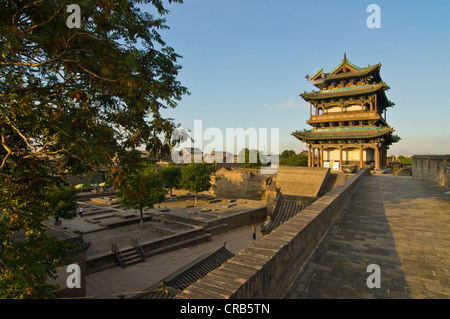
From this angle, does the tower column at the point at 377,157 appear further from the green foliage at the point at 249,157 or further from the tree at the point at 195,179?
the green foliage at the point at 249,157

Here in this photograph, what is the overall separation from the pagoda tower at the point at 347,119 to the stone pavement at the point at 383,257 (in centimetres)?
2574

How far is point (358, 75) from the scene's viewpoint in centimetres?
3422

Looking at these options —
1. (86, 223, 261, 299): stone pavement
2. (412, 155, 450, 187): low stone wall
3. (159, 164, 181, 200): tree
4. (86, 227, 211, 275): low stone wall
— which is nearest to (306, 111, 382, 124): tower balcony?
(412, 155, 450, 187): low stone wall

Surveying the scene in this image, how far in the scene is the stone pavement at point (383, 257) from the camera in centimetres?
427

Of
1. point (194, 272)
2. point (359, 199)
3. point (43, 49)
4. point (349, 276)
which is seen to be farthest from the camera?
point (359, 199)

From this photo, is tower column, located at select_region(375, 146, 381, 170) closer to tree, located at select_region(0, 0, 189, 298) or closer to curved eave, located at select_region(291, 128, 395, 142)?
curved eave, located at select_region(291, 128, 395, 142)

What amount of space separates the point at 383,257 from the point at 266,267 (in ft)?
12.3

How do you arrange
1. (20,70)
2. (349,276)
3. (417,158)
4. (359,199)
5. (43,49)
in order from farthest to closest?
1. (417,158)
2. (359,199)
3. (20,70)
4. (43,49)
5. (349,276)

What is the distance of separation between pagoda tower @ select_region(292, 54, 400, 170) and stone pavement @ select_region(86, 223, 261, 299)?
2246 centimetres

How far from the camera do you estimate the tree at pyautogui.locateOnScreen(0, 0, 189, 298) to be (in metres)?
4.48

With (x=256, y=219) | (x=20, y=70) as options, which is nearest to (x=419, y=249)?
(x=20, y=70)

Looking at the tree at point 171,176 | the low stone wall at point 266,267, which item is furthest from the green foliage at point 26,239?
the tree at point 171,176
